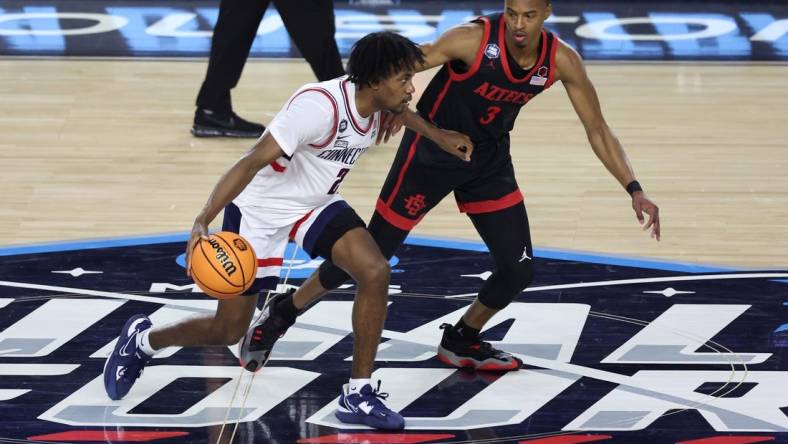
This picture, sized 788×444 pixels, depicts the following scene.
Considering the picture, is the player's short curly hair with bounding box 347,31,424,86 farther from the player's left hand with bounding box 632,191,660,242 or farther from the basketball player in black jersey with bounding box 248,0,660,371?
the player's left hand with bounding box 632,191,660,242

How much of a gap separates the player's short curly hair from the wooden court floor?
8.40ft

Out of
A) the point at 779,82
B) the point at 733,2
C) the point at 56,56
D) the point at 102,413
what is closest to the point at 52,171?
the point at 56,56

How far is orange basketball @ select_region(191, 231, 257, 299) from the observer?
494cm

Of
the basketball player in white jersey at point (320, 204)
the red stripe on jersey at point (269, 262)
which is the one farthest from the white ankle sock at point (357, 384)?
the red stripe on jersey at point (269, 262)

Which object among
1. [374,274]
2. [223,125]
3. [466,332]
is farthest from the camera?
[223,125]

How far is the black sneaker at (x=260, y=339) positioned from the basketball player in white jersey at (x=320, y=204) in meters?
0.31

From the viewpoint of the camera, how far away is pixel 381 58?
199 inches

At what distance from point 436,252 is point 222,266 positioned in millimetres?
2501

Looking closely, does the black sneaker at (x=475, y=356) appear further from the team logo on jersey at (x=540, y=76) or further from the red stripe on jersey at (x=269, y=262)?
the team logo on jersey at (x=540, y=76)

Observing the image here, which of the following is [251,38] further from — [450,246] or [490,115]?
[490,115]

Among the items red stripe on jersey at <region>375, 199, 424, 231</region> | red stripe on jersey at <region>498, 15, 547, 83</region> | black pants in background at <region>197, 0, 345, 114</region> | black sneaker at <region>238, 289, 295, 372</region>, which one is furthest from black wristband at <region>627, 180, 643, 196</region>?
black pants in background at <region>197, 0, 345, 114</region>

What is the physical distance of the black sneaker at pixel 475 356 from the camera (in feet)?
19.1

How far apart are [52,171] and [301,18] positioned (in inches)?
71.1

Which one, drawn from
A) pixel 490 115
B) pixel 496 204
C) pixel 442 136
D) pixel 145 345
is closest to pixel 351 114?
pixel 442 136
